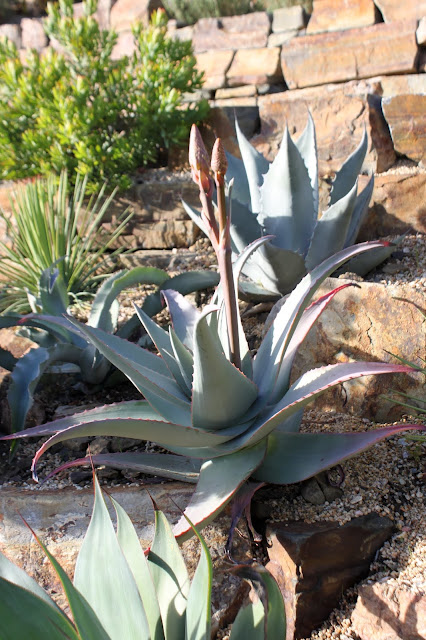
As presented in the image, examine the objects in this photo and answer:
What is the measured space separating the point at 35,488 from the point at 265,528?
2.52 feet

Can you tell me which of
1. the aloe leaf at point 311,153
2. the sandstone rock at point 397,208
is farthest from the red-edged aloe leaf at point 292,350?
the sandstone rock at point 397,208

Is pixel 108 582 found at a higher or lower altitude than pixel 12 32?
lower

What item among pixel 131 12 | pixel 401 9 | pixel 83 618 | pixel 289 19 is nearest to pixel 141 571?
pixel 83 618

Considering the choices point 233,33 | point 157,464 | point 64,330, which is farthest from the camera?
point 233,33

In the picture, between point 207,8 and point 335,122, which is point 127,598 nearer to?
point 335,122

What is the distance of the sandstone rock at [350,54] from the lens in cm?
400

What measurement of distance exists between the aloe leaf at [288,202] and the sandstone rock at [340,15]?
2.51 meters

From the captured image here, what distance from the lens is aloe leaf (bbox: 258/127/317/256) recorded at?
2.39m

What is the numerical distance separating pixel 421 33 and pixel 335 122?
0.96 metres

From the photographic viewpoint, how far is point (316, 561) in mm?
1526

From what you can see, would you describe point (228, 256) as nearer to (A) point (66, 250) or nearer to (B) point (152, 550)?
(B) point (152, 550)

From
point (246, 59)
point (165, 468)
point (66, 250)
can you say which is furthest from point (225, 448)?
point (246, 59)

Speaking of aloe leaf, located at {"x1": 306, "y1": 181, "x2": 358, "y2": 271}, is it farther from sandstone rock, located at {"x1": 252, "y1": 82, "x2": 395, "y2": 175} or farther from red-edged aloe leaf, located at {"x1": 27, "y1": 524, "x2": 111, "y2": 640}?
red-edged aloe leaf, located at {"x1": 27, "y1": 524, "x2": 111, "y2": 640}

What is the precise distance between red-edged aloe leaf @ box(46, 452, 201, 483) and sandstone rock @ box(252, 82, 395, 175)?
7.77 ft
